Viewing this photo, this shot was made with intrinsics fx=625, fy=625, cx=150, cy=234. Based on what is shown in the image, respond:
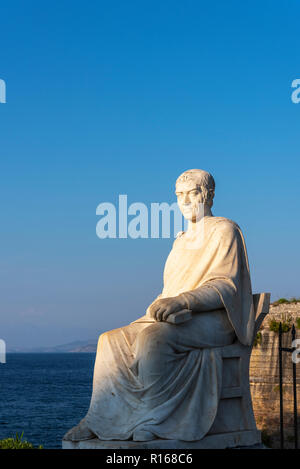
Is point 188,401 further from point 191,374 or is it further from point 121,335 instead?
point 121,335

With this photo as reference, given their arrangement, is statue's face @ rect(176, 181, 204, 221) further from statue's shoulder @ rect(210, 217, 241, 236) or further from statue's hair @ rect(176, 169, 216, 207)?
statue's shoulder @ rect(210, 217, 241, 236)

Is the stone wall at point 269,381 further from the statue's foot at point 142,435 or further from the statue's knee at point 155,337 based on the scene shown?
the statue's foot at point 142,435

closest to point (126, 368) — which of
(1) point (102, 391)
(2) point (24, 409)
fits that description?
(1) point (102, 391)

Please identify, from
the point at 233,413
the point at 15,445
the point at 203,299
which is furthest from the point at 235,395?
the point at 15,445

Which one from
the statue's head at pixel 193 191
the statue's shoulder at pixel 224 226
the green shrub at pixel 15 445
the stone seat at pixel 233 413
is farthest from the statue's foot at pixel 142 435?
the green shrub at pixel 15 445

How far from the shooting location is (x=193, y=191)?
233 inches

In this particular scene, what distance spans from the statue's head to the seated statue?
0.88ft

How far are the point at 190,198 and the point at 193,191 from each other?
8 cm

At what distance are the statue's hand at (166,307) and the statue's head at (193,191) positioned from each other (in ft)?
3.60

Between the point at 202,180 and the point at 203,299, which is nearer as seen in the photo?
the point at 203,299

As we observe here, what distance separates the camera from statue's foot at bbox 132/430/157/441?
4.74 m

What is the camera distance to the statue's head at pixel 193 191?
5926mm

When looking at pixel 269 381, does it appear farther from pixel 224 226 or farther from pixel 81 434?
pixel 81 434
